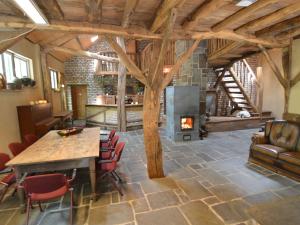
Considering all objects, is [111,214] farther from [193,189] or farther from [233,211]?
[233,211]

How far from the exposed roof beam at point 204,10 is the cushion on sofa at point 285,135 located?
9.29 feet

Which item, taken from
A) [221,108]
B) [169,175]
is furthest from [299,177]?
[221,108]

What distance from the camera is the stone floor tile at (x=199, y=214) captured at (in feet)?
7.45

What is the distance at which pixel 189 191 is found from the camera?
2.95 m

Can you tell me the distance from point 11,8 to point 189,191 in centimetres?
366

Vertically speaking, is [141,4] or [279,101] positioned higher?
[141,4]

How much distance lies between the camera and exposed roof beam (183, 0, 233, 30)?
7.59 feet

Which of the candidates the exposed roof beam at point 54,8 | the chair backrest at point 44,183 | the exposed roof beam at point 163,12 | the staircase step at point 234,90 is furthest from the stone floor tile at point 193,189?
the staircase step at point 234,90

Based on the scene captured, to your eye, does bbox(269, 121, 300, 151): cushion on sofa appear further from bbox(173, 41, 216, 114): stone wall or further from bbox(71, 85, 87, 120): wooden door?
bbox(71, 85, 87, 120): wooden door

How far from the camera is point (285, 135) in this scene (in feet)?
12.2

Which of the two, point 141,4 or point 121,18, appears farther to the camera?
point 121,18

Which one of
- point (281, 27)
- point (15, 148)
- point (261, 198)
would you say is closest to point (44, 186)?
point (15, 148)

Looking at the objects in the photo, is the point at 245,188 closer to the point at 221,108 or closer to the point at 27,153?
the point at 27,153

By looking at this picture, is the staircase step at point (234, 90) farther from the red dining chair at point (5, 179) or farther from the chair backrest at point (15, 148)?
the red dining chair at point (5, 179)
